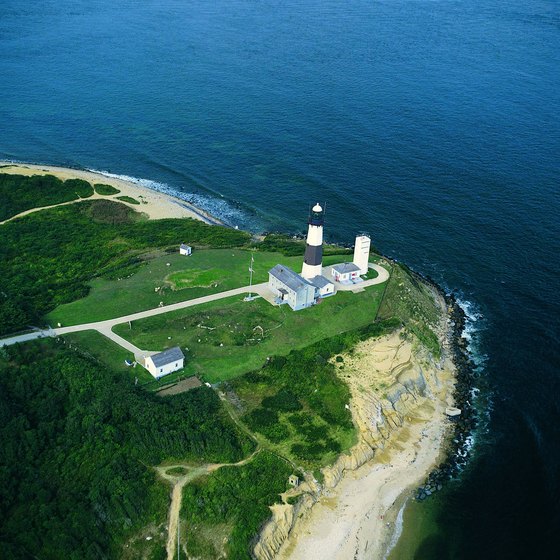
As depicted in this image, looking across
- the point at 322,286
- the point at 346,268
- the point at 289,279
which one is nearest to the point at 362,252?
the point at 346,268

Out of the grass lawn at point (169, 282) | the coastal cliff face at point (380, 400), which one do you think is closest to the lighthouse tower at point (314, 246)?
the grass lawn at point (169, 282)

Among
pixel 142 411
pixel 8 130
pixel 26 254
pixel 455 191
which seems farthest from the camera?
pixel 8 130

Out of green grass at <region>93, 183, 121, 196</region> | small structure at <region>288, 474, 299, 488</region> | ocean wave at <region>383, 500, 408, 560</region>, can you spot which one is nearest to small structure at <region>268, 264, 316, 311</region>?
small structure at <region>288, 474, 299, 488</region>

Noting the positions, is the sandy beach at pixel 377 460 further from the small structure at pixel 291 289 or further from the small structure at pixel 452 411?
the small structure at pixel 291 289

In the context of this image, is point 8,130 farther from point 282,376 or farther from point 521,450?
point 521,450

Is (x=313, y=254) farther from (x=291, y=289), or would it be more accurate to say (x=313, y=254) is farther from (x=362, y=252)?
(x=362, y=252)

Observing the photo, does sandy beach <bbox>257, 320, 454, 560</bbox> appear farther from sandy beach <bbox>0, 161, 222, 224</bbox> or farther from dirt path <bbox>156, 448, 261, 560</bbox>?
sandy beach <bbox>0, 161, 222, 224</bbox>

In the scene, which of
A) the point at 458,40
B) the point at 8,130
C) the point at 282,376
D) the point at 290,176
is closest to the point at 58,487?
the point at 282,376
